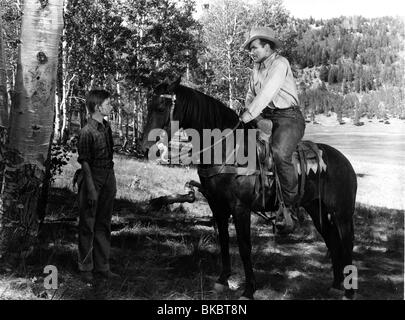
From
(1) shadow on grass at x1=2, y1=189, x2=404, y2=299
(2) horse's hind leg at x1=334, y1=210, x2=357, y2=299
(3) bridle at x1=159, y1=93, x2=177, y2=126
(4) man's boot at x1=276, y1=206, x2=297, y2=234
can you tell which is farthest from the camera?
(2) horse's hind leg at x1=334, y1=210, x2=357, y2=299

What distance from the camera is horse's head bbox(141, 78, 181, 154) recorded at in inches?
181

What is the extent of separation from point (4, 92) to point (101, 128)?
4.28ft

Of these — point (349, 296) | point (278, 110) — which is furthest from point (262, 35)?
point (349, 296)

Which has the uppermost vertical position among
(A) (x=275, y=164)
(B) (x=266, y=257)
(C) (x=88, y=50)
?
(C) (x=88, y=50)

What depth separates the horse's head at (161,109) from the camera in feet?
15.1

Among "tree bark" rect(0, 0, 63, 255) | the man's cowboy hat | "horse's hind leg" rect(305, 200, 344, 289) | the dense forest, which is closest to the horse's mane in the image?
the man's cowboy hat

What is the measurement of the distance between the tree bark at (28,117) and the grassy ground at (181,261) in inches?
21.5

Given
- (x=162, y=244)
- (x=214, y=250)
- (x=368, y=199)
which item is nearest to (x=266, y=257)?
(x=214, y=250)

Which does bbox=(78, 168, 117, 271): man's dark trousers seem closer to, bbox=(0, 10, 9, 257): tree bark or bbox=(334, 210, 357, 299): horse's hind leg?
bbox=(0, 10, 9, 257): tree bark

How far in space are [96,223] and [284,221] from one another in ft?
7.87

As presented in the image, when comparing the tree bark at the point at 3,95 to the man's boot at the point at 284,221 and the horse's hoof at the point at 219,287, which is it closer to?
the horse's hoof at the point at 219,287
